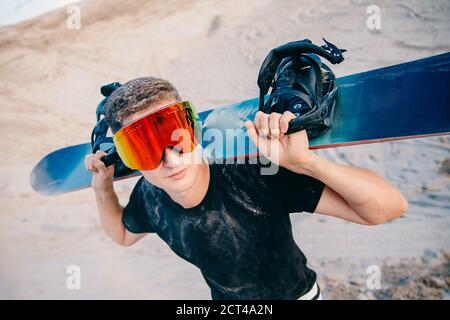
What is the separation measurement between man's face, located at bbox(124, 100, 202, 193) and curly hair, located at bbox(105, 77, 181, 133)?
0.03m

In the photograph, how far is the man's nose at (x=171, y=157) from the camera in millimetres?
1574

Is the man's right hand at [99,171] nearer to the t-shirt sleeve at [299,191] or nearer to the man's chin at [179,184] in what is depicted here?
the man's chin at [179,184]

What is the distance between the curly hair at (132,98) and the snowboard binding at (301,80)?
1.31ft

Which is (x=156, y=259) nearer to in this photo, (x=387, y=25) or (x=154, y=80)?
(x=154, y=80)

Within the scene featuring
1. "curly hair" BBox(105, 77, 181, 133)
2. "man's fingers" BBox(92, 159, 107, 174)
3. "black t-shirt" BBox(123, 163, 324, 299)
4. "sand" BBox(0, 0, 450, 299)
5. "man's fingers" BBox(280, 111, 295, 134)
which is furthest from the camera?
"sand" BBox(0, 0, 450, 299)

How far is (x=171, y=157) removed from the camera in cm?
158

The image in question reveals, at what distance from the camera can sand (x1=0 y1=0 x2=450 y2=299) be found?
115 inches

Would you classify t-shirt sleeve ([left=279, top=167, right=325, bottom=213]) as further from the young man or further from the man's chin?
the man's chin

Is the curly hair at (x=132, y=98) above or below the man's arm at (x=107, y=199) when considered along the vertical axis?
above

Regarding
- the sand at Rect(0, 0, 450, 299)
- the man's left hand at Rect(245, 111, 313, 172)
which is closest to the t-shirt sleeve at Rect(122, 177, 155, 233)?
the man's left hand at Rect(245, 111, 313, 172)

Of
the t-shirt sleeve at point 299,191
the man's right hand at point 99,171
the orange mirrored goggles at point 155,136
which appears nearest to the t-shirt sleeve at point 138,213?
the man's right hand at point 99,171

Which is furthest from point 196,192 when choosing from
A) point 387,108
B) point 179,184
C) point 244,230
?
point 387,108

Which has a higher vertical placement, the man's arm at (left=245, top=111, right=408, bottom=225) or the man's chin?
the man's arm at (left=245, top=111, right=408, bottom=225)

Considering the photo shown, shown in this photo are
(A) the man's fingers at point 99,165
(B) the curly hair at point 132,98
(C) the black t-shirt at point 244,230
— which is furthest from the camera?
(A) the man's fingers at point 99,165
